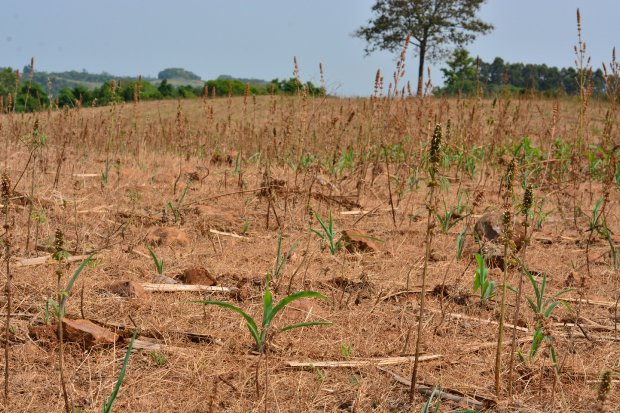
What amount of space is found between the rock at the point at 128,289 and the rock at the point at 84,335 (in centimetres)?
41

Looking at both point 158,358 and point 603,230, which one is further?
point 603,230

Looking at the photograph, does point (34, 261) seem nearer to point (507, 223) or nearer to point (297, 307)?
point (297, 307)

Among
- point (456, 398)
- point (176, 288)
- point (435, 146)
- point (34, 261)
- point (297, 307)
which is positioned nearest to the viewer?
point (435, 146)

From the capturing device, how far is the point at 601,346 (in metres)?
2.53

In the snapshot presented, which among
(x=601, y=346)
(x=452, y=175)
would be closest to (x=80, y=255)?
(x=601, y=346)

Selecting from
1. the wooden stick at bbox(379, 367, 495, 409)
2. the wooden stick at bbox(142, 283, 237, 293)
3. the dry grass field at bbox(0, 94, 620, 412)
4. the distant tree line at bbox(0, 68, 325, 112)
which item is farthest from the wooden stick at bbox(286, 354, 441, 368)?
the distant tree line at bbox(0, 68, 325, 112)

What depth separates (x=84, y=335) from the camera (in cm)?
226

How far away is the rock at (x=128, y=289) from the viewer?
107 inches

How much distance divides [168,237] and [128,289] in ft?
3.36

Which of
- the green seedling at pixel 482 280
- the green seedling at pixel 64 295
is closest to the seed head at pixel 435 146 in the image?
the green seedling at pixel 482 280

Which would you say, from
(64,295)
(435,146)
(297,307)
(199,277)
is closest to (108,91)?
(199,277)

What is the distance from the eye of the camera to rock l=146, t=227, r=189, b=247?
371cm

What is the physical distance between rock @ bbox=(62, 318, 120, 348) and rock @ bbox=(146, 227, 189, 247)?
142 cm

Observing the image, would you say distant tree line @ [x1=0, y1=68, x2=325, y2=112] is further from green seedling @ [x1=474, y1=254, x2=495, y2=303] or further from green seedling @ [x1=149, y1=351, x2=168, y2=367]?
green seedling @ [x1=149, y1=351, x2=168, y2=367]
